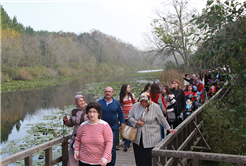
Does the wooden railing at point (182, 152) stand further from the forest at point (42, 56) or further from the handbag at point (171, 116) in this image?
the forest at point (42, 56)

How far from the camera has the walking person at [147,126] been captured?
4043 mm

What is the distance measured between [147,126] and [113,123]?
814 millimetres

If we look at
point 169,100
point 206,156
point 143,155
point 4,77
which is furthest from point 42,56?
point 206,156

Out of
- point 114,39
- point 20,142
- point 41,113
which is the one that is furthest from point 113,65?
point 20,142

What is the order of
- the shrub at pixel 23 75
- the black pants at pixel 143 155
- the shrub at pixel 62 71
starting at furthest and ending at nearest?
the shrub at pixel 62 71 < the shrub at pixel 23 75 < the black pants at pixel 143 155

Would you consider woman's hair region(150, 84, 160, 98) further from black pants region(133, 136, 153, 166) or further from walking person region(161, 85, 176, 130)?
black pants region(133, 136, 153, 166)

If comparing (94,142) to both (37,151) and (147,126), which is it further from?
(147,126)

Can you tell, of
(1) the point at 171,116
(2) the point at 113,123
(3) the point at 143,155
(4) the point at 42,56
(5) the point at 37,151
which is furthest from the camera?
(4) the point at 42,56

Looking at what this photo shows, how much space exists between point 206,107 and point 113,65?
8632cm

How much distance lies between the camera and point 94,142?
3.28 metres

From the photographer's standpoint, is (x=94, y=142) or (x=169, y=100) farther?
(x=169, y=100)

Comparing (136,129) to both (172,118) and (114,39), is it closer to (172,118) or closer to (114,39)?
(172,118)

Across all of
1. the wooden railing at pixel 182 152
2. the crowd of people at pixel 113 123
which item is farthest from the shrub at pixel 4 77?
the wooden railing at pixel 182 152

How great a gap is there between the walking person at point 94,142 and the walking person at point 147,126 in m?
0.88
